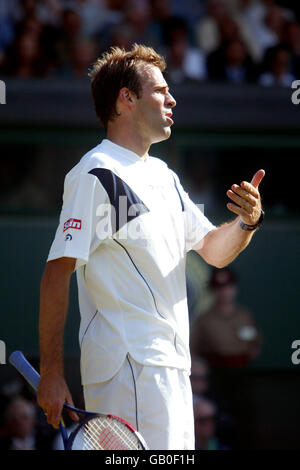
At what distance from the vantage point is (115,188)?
3.49 meters

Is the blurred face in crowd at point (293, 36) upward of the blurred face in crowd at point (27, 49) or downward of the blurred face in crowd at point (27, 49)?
upward

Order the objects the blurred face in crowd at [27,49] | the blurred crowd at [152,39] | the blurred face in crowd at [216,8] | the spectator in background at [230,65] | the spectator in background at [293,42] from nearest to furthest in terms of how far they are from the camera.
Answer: the blurred face in crowd at [27,49], the blurred crowd at [152,39], the spectator in background at [230,65], the spectator in background at [293,42], the blurred face in crowd at [216,8]

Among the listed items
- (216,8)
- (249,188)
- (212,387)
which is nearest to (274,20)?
(216,8)

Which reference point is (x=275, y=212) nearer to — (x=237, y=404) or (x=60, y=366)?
(x=237, y=404)

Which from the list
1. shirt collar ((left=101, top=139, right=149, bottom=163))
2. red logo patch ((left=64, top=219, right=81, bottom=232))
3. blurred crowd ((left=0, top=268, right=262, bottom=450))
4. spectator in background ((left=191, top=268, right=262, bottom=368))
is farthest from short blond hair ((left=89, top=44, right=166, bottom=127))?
spectator in background ((left=191, top=268, right=262, bottom=368))

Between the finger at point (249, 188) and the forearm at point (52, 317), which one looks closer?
the forearm at point (52, 317)

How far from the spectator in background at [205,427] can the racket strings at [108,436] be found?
12.5ft

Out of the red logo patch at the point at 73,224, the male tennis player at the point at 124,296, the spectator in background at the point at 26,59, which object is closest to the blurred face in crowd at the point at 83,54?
the spectator in background at the point at 26,59

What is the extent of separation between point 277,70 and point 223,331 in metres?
2.84

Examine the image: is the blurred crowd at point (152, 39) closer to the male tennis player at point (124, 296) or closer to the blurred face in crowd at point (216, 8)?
the blurred face in crowd at point (216, 8)

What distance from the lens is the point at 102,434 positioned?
3240 millimetres

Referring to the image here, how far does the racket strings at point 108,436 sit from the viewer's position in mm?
3182

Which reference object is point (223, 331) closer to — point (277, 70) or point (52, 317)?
point (277, 70)

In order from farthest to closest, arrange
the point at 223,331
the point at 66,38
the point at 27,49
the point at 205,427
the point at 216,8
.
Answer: the point at 216,8, the point at 66,38, the point at 27,49, the point at 223,331, the point at 205,427
